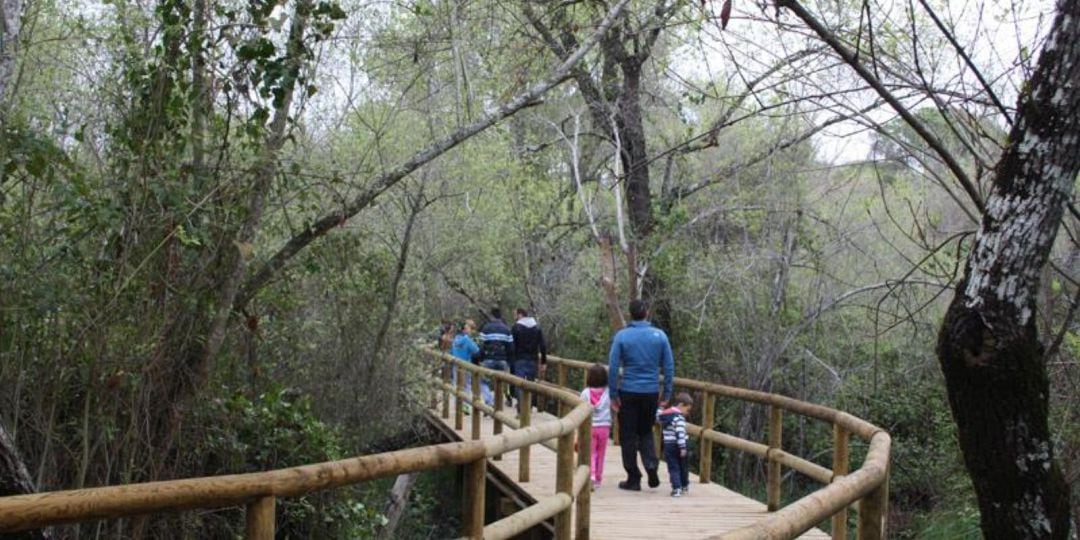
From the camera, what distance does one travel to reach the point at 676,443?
8.94 metres

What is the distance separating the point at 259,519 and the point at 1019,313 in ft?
11.4

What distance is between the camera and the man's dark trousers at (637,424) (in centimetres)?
897

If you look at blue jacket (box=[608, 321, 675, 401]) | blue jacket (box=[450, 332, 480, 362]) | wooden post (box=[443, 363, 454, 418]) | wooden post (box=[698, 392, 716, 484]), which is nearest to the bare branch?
blue jacket (box=[608, 321, 675, 401])

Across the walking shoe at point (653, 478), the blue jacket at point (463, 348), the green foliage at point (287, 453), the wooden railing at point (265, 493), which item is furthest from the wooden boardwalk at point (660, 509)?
the blue jacket at point (463, 348)

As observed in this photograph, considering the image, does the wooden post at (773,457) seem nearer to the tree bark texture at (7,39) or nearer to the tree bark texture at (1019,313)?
the tree bark texture at (1019,313)

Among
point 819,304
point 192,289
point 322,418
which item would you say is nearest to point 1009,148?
point 192,289

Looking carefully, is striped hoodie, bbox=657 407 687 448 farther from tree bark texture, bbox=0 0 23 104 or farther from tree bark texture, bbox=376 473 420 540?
tree bark texture, bbox=0 0 23 104

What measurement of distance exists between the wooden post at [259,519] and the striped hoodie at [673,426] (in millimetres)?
6091

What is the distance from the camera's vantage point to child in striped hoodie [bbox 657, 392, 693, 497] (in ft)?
29.3

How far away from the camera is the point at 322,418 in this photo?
40.3ft

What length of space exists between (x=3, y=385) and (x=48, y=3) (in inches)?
173

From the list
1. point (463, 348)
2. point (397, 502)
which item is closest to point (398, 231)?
point (463, 348)

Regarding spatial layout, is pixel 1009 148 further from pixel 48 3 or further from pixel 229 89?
pixel 48 3

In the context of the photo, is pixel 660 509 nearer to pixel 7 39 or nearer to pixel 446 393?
pixel 7 39
